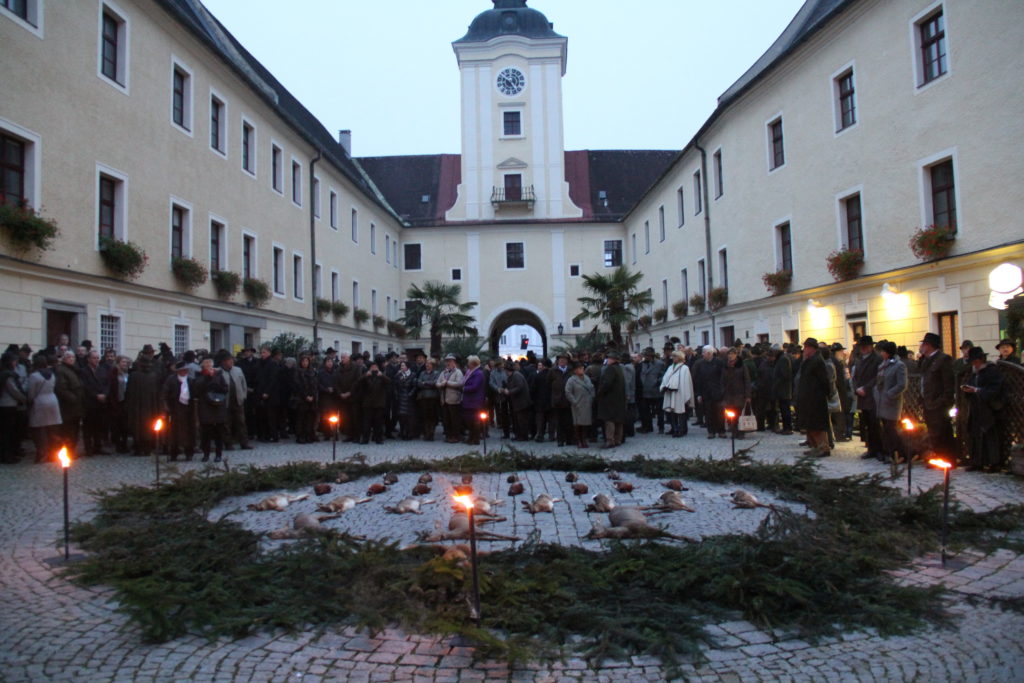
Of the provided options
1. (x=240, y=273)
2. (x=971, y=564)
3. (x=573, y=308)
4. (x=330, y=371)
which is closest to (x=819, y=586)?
(x=971, y=564)

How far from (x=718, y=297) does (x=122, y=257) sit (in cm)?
1989

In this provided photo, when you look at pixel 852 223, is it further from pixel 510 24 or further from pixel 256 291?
pixel 510 24

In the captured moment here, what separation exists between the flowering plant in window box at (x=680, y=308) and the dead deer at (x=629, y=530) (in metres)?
26.4

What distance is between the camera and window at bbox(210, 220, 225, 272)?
20859 mm

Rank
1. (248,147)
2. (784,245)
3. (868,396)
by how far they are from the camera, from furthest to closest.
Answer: (248,147) → (784,245) → (868,396)

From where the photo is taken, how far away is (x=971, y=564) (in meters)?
5.27

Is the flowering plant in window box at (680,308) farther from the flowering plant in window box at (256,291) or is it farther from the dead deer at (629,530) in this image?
the dead deer at (629,530)

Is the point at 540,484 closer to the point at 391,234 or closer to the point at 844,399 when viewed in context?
the point at 844,399

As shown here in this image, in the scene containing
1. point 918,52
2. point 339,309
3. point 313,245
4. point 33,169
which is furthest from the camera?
point 339,309

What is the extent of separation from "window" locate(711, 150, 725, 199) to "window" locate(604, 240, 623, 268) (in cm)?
1609

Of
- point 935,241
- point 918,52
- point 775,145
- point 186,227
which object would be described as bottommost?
point 935,241

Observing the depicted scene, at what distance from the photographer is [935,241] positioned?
15.4 metres

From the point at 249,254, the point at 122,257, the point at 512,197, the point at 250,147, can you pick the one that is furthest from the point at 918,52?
the point at 512,197

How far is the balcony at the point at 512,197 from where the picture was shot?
142ft
